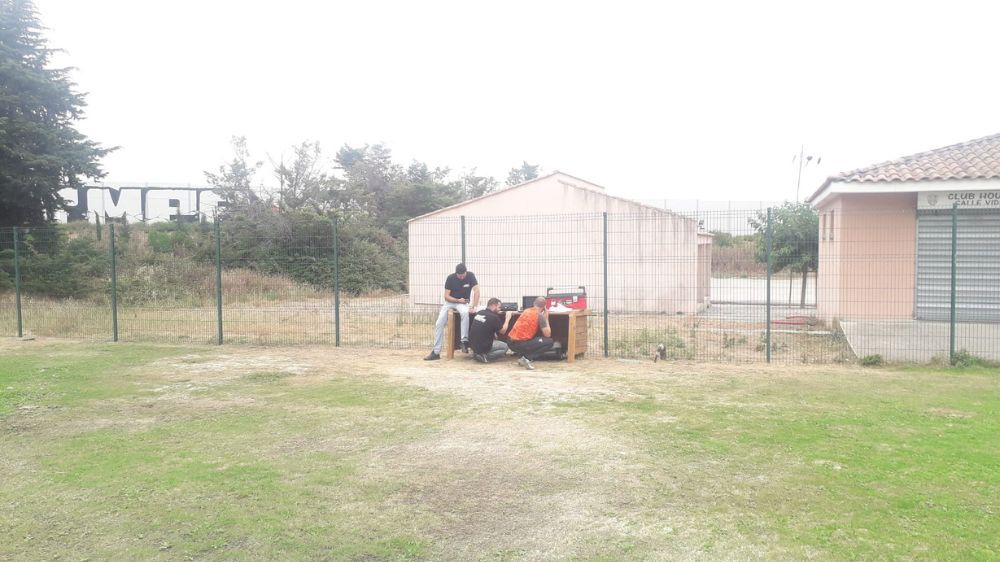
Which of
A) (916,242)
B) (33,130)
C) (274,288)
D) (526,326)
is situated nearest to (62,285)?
(274,288)

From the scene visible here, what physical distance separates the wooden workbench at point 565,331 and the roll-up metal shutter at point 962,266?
20.5 ft

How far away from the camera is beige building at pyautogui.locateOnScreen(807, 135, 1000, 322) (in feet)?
41.8

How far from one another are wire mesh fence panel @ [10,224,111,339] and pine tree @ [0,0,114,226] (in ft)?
14.2

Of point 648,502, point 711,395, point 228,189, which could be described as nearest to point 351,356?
point 711,395

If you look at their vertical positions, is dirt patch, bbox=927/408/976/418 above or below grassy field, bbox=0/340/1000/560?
above

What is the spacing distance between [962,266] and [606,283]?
21.3ft

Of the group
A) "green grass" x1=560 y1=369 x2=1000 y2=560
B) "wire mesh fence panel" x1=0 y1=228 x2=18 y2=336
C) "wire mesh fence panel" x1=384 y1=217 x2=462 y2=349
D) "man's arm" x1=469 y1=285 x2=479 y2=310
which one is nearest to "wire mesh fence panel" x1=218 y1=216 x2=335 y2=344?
"wire mesh fence panel" x1=384 y1=217 x2=462 y2=349

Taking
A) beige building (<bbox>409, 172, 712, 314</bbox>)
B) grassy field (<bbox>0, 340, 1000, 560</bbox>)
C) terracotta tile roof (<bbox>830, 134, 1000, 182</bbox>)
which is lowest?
grassy field (<bbox>0, 340, 1000, 560</bbox>)

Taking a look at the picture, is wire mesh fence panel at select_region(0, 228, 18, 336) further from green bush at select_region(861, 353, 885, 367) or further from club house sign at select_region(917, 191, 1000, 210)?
club house sign at select_region(917, 191, 1000, 210)

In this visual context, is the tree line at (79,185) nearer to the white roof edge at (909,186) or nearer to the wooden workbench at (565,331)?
the wooden workbench at (565,331)

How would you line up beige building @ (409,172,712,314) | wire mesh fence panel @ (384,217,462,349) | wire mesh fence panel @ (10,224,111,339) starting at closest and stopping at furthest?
1. wire mesh fence panel @ (384,217,462,349)
2. wire mesh fence panel @ (10,224,111,339)
3. beige building @ (409,172,712,314)

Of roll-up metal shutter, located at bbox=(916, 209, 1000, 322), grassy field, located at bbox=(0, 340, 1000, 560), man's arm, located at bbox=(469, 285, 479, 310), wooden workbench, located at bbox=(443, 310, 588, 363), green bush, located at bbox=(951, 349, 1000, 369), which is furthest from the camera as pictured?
roll-up metal shutter, located at bbox=(916, 209, 1000, 322)

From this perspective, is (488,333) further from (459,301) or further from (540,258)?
(540,258)

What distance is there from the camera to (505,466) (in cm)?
584
